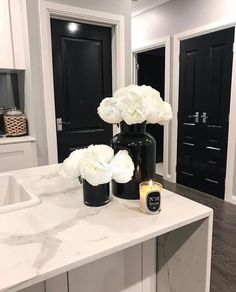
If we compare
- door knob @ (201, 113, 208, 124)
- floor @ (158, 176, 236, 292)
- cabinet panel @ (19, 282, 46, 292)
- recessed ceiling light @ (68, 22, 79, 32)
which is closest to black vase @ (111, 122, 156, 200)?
cabinet panel @ (19, 282, 46, 292)

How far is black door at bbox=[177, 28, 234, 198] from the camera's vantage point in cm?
307

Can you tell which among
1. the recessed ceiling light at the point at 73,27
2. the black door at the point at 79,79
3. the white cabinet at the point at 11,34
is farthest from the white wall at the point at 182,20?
the white cabinet at the point at 11,34

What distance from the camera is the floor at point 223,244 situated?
1.81 metres

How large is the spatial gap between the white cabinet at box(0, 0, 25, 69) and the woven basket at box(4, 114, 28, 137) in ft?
1.63

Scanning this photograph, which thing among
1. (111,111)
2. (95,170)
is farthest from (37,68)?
(95,170)

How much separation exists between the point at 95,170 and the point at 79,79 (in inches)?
85.9

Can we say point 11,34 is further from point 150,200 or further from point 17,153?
point 150,200

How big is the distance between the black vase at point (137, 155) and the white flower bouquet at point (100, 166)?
0.07m

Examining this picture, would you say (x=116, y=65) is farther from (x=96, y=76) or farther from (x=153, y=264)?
(x=153, y=264)

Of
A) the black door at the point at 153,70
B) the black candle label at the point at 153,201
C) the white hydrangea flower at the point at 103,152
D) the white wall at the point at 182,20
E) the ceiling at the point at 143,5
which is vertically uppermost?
the ceiling at the point at 143,5

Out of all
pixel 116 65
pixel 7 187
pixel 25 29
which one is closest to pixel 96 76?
pixel 116 65

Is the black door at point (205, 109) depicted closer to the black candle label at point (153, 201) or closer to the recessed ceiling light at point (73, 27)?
the recessed ceiling light at point (73, 27)

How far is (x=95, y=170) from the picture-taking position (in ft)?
2.89

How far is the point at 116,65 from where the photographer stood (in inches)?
118
